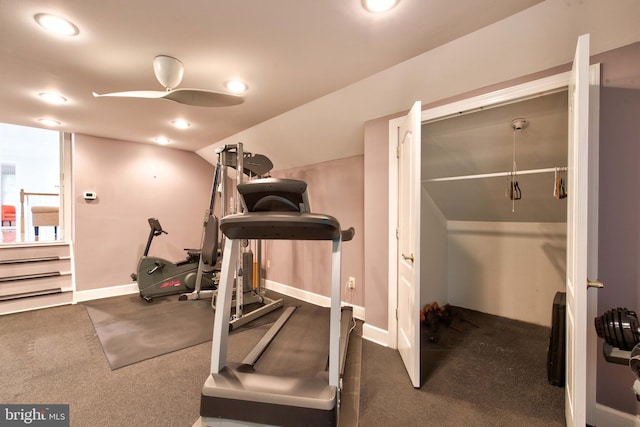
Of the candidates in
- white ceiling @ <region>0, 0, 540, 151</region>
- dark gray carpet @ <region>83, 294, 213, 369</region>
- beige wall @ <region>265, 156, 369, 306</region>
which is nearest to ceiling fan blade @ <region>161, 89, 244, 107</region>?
white ceiling @ <region>0, 0, 540, 151</region>

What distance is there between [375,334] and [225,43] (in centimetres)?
268

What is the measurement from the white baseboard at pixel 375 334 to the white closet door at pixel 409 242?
0.16 metres

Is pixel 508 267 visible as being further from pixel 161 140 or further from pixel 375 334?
pixel 161 140

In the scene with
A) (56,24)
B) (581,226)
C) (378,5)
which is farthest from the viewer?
(56,24)

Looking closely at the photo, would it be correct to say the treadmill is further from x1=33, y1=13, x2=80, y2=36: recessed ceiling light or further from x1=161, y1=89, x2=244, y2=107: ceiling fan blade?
x1=33, y1=13, x2=80, y2=36: recessed ceiling light

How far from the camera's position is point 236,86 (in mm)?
2346

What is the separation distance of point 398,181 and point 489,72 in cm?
97

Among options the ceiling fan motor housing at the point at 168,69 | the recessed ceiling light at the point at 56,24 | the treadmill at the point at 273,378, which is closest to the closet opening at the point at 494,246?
the treadmill at the point at 273,378

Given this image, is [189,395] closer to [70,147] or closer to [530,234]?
[530,234]

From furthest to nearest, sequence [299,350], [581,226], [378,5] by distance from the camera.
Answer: [299,350], [378,5], [581,226]

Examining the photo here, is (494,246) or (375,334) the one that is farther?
(494,246)

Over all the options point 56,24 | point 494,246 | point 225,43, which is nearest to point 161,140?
point 56,24

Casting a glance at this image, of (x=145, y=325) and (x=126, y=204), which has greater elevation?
(x=126, y=204)

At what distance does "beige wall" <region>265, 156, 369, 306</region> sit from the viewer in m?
3.23
